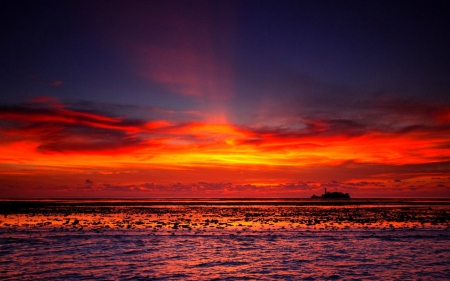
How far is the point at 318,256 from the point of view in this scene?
23.4m

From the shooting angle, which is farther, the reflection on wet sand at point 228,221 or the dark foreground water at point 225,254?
→ the reflection on wet sand at point 228,221

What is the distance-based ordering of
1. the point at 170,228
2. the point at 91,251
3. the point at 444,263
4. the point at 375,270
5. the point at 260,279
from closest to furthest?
the point at 260,279, the point at 375,270, the point at 444,263, the point at 91,251, the point at 170,228

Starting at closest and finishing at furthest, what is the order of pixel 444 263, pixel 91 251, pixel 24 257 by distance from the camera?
pixel 444 263, pixel 24 257, pixel 91 251

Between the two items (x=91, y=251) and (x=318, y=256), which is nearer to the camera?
(x=318, y=256)

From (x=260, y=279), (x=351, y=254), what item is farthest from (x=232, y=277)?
(x=351, y=254)

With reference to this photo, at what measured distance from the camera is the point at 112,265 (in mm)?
20844

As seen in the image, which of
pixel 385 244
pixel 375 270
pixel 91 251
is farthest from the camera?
pixel 385 244

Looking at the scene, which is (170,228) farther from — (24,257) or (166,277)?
(166,277)

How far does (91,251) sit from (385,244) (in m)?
23.1

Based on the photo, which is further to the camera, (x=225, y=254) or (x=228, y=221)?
(x=228, y=221)

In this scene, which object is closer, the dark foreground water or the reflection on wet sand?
the dark foreground water

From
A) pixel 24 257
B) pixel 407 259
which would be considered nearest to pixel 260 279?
pixel 407 259

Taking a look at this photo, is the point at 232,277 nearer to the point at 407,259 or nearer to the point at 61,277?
the point at 61,277

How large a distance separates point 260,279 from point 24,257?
52.4 feet
